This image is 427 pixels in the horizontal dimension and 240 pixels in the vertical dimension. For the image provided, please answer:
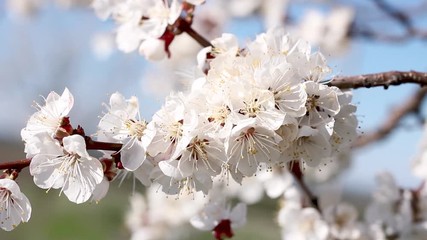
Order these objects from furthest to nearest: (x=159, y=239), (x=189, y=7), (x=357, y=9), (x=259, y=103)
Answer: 1. (x=357, y=9)
2. (x=159, y=239)
3. (x=189, y=7)
4. (x=259, y=103)

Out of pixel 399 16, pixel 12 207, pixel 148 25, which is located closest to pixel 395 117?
pixel 399 16

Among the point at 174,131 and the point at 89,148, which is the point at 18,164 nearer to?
the point at 89,148

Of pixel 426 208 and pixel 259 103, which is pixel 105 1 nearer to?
pixel 259 103

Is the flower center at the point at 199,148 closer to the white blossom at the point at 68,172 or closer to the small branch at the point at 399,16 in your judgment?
the white blossom at the point at 68,172

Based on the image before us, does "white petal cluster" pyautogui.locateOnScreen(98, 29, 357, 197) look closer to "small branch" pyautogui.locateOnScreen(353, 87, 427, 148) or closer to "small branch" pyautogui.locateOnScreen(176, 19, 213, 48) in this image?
"small branch" pyautogui.locateOnScreen(176, 19, 213, 48)

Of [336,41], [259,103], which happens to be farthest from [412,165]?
[336,41]

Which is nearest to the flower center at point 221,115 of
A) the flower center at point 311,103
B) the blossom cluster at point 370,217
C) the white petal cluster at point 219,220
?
the flower center at point 311,103
